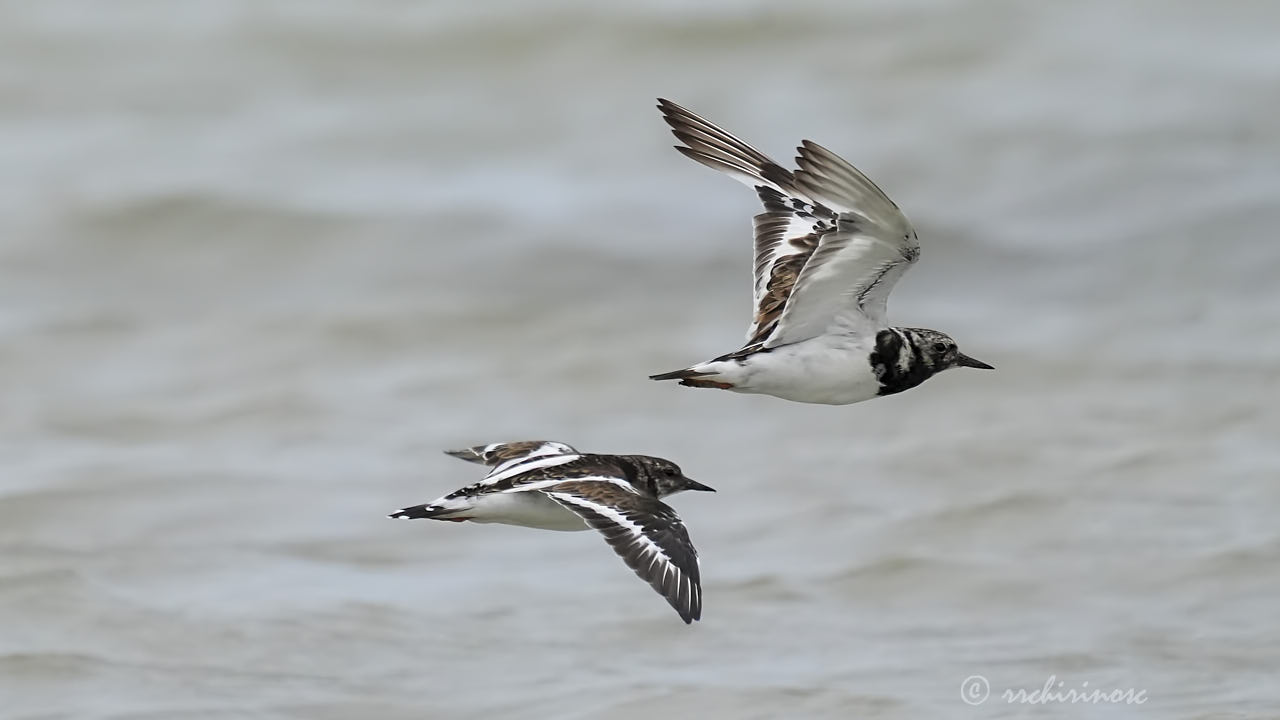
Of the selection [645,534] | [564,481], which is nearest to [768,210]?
[564,481]

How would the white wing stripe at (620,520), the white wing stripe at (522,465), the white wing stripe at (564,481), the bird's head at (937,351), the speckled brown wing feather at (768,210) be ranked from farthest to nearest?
the speckled brown wing feather at (768,210) → the bird's head at (937,351) → the white wing stripe at (522,465) → the white wing stripe at (564,481) → the white wing stripe at (620,520)

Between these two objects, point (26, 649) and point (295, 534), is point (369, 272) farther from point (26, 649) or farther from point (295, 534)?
point (26, 649)

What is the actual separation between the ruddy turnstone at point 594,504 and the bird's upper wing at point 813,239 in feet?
2.20

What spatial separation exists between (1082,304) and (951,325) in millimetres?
1379

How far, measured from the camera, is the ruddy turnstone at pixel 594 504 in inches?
194

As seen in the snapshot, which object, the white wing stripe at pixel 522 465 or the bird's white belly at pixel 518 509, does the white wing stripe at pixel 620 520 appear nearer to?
the bird's white belly at pixel 518 509

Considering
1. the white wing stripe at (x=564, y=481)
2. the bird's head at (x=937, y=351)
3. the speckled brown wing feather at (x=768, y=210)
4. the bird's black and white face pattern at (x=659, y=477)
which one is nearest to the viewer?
the white wing stripe at (x=564, y=481)

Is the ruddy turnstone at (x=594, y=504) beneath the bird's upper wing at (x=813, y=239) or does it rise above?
beneath

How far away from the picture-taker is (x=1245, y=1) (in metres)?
17.6

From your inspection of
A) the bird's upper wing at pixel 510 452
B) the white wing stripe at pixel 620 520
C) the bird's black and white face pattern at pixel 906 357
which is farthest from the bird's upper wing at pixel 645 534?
the bird's black and white face pattern at pixel 906 357

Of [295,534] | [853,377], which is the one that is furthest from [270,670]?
[853,377]

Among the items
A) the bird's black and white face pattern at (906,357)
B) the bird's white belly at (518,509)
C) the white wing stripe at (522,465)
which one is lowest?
the bird's white belly at (518,509)

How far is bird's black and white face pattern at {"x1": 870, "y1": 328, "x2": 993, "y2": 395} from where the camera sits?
18.5 ft

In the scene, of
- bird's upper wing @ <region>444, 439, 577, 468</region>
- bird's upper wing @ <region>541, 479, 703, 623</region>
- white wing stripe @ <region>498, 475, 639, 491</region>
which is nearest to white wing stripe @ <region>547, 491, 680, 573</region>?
bird's upper wing @ <region>541, 479, 703, 623</region>
